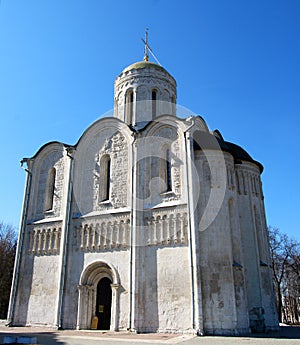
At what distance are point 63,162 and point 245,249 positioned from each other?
11.4 m

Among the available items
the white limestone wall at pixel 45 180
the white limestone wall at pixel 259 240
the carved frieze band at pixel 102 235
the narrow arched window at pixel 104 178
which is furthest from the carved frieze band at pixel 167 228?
the white limestone wall at pixel 45 180

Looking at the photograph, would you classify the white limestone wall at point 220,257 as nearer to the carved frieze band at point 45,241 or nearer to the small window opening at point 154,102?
the small window opening at point 154,102

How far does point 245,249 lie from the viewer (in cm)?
1669

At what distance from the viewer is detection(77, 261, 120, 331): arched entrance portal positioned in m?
15.5

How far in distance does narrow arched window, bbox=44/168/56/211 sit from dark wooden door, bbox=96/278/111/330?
5.74 metres

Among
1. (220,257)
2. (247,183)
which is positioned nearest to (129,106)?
(247,183)

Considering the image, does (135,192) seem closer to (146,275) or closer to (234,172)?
(146,275)

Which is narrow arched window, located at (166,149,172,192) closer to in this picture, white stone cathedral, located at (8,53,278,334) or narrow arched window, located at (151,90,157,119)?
white stone cathedral, located at (8,53,278,334)

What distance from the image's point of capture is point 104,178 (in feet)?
59.9

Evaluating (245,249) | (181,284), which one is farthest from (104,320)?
(245,249)

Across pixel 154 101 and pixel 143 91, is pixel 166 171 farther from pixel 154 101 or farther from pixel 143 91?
pixel 143 91

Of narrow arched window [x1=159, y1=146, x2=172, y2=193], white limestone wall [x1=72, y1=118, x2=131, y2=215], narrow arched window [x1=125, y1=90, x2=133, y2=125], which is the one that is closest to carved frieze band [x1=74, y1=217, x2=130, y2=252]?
white limestone wall [x1=72, y1=118, x2=131, y2=215]

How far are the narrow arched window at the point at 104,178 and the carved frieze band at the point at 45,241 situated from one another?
301 centimetres

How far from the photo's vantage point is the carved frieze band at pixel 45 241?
700 inches
